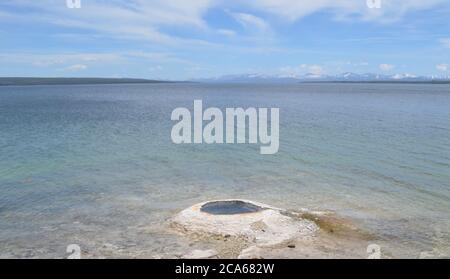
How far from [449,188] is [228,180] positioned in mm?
10987

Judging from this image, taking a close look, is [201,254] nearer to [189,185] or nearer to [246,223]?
[246,223]

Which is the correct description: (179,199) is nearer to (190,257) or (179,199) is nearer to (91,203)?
(91,203)

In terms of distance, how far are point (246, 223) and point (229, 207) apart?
1.96m

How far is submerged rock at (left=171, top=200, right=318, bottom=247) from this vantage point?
557 inches

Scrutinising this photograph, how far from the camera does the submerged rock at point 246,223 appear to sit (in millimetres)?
14141

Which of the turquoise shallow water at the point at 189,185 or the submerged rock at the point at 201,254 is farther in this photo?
the turquoise shallow water at the point at 189,185

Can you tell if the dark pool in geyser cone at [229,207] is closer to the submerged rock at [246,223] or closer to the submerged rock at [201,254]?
the submerged rock at [246,223]

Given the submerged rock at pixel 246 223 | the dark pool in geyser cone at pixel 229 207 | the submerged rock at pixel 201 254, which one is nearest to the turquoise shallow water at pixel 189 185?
the submerged rock at pixel 201 254

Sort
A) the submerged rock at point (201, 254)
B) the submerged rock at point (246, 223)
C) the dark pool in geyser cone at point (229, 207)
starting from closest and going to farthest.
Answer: the submerged rock at point (201, 254)
the submerged rock at point (246, 223)
the dark pool in geyser cone at point (229, 207)

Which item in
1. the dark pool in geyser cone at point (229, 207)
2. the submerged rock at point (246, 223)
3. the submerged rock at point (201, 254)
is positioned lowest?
the submerged rock at point (201, 254)

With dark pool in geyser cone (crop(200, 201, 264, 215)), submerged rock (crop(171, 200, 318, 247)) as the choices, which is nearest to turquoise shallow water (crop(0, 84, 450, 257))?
submerged rock (crop(171, 200, 318, 247))

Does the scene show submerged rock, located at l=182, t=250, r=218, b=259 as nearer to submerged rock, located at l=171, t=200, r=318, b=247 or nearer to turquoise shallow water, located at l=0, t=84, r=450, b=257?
turquoise shallow water, located at l=0, t=84, r=450, b=257

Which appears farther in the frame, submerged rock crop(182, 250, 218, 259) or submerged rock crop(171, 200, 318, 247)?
submerged rock crop(171, 200, 318, 247)

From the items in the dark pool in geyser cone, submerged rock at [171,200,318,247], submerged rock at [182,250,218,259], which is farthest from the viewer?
the dark pool in geyser cone
